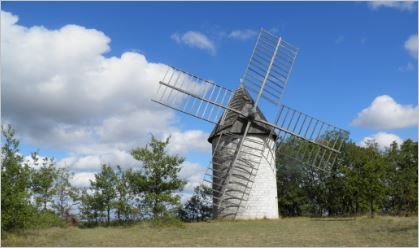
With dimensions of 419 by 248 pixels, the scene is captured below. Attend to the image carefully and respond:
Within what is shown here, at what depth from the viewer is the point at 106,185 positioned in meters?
27.0

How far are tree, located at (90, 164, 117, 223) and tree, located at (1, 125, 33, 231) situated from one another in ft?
37.8

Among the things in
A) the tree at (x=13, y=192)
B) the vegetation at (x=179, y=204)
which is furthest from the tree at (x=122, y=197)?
the tree at (x=13, y=192)

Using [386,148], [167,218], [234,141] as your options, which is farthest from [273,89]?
[386,148]

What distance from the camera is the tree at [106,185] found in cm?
2697

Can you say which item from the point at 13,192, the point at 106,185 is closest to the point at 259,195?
the point at 106,185

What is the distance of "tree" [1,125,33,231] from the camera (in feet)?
46.4

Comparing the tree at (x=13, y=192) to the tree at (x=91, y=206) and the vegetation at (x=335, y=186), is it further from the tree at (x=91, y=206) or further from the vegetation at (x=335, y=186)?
the vegetation at (x=335, y=186)

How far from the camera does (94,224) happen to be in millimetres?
28172

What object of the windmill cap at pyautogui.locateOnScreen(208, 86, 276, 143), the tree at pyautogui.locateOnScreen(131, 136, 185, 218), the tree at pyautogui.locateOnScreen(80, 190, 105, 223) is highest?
the windmill cap at pyautogui.locateOnScreen(208, 86, 276, 143)

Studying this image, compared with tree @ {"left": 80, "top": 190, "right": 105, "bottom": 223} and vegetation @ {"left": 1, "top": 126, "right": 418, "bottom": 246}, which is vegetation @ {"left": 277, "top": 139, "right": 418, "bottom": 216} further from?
tree @ {"left": 80, "top": 190, "right": 105, "bottom": 223}

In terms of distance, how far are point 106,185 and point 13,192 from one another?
42.0ft

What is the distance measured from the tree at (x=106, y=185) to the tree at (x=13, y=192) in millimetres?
11522

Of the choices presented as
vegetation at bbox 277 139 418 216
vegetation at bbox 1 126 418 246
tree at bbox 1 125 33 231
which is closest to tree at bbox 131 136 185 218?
vegetation at bbox 1 126 418 246

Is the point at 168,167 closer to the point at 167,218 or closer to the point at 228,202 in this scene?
the point at 167,218
